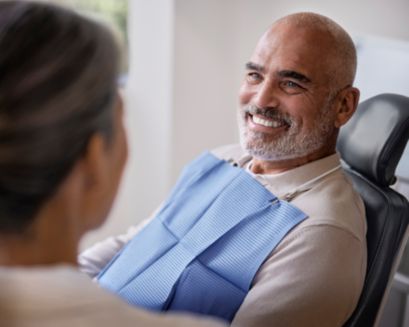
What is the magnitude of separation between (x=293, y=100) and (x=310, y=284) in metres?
0.51

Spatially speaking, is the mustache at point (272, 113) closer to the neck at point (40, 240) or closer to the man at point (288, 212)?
the man at point (288, 212)

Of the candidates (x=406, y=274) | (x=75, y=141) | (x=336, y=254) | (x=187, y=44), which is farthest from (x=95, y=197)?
(x=187, y=44)

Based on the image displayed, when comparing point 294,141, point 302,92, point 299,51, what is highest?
point 299,51

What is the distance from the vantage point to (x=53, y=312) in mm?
747

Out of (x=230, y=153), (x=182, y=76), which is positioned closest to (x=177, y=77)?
(x=182, y=76)

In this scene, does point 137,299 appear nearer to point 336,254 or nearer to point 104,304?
point 336,254

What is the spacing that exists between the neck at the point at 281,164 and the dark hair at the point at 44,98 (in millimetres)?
904

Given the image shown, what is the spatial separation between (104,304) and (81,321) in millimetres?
37

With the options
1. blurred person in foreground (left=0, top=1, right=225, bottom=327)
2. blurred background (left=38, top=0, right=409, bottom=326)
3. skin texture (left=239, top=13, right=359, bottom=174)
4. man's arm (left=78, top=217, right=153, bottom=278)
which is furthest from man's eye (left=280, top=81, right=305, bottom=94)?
blurred person in foreground (left=0, top=1, right=225, bottom=327)

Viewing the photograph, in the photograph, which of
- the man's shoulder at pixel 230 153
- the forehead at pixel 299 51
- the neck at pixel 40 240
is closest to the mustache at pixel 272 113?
the forehead at pixel 299 51

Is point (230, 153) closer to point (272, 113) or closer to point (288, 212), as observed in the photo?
point (272, 113)

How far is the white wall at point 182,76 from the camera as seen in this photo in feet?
8.38

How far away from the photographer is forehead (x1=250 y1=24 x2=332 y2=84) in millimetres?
1601

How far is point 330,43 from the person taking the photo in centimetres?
160
